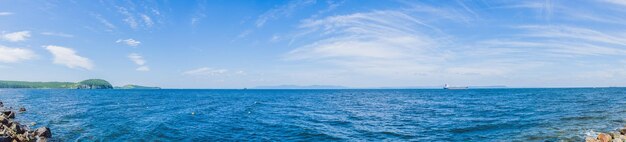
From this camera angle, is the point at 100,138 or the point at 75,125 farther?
the point at 75,125

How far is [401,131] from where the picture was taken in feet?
127

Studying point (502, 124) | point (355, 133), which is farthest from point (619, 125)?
point (355, 133)

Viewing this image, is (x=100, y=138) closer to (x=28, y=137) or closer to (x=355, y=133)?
(x=28, y=137)

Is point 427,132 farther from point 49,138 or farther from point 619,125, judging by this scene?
point 49,138

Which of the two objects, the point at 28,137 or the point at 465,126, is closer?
the point at 28,137

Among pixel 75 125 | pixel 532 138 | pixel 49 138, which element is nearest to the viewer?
pixel 532 138

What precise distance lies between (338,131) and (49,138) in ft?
88.2

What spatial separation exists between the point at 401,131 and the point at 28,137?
33563 mm

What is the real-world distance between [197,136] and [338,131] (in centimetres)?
1402

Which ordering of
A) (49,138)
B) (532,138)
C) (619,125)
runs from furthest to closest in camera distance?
(619,125) < (49,138) < (532,138)

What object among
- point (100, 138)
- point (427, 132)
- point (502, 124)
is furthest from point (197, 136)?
point (502, 124)

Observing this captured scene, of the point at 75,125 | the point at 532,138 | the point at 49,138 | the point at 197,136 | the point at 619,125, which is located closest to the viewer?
the point at 532,138

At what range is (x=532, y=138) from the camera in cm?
3200

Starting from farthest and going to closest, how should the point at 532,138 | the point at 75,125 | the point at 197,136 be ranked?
1. the point at 75,125
2. the point at 197,136
3. the point at 532,138
